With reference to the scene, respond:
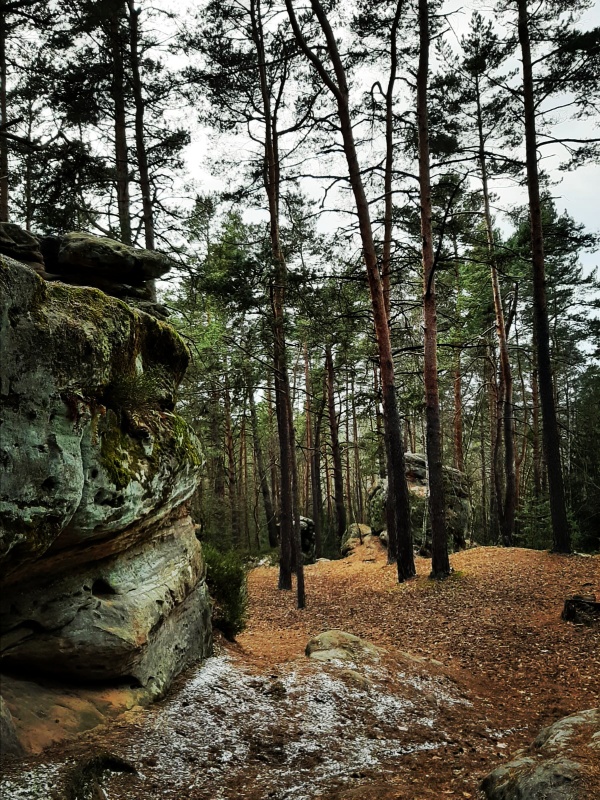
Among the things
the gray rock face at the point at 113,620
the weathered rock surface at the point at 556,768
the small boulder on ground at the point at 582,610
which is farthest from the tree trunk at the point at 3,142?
the small boulder on ground at the point at 582,610

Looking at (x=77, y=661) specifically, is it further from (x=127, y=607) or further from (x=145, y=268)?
(x=145, y=268)

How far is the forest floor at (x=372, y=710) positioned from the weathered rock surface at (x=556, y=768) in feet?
1.12

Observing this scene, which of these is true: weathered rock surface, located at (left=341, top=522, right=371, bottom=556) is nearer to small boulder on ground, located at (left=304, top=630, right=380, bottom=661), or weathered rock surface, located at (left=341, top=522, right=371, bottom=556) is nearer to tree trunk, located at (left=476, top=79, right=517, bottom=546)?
tree trunk, located at (left=476, top=79, right=517, bottom=546)

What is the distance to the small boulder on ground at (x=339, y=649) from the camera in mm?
6145

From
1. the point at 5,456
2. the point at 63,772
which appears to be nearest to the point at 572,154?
the point at 5,456

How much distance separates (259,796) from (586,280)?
27.6m

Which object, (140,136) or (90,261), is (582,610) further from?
(140,136)

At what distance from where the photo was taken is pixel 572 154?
11805mm

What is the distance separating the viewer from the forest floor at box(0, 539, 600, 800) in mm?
3441

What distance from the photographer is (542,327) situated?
11773 millimetres

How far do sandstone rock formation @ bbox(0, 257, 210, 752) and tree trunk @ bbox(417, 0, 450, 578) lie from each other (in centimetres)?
650

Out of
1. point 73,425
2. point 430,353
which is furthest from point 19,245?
point 430,353

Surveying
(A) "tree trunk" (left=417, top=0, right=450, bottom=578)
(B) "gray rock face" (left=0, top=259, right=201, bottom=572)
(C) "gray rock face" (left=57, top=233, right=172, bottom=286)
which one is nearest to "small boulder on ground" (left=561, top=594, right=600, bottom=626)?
(A) "tree trunk" (left=417, top=0, right=450, bottom=578)

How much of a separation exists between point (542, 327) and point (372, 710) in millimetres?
10028
